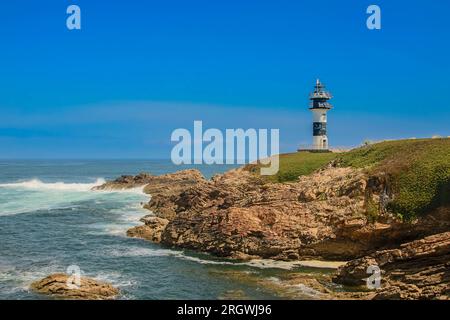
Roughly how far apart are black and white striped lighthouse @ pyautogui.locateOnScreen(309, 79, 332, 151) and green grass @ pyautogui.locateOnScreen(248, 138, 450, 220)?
2385cm

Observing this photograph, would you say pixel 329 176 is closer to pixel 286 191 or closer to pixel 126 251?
pixel 286 191

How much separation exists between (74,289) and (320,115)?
49539 millimetres

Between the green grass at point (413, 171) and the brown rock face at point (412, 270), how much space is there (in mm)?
5799

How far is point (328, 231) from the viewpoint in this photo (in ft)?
116

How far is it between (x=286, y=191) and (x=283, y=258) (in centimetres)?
724

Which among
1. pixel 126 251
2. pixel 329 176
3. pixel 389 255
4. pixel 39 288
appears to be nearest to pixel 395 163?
pixel 329 176

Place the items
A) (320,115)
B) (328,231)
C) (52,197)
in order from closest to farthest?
1. (328,231)
2. (320,115)
3. (52,197)

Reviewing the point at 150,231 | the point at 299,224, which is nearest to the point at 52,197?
the point at 150,231

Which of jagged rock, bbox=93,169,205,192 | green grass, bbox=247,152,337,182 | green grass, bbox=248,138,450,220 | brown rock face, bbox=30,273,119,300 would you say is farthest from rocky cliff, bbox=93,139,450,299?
jagged rock, bbox=93,169,205,192

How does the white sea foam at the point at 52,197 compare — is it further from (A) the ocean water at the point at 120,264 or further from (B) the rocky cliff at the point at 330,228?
(B) the rocky cliff at the point at 330,228

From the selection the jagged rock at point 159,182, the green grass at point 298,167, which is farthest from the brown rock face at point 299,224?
the jagged rock at point 159,182

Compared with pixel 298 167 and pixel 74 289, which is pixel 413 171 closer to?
pixel 298 167

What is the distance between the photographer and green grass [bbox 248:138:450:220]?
33531mm

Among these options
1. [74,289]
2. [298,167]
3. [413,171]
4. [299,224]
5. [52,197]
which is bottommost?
[74,289]
